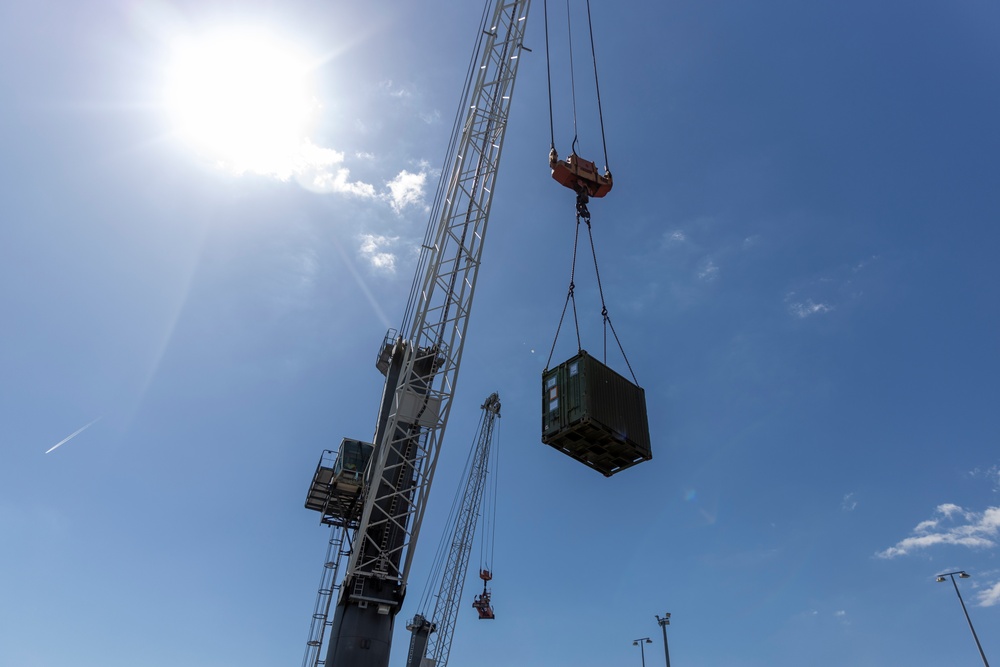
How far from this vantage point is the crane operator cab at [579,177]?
31906 millimetres

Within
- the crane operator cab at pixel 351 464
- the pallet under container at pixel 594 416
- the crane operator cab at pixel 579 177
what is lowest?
the pallet under container at pixel 594 416

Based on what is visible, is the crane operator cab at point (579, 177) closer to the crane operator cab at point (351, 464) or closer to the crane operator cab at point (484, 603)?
the crane operator cab at point (351, 464)

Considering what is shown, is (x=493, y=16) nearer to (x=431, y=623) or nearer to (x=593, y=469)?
(x=593, y=469)

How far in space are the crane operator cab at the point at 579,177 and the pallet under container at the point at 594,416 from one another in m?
10.00

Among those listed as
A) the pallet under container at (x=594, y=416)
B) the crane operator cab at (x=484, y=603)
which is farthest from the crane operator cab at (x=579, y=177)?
the crane operator cab at (x=484, y=603)

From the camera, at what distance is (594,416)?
76.7ft

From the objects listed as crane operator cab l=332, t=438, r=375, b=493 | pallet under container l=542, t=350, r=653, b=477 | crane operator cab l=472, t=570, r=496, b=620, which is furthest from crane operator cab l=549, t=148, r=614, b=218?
crane operator cab l=472, t=570, r=496, b=620

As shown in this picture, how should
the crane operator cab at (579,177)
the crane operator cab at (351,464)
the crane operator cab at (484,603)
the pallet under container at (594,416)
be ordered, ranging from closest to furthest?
the pallet under container at (594,416) → the crane operator cab at (579,177) → the crane operator cab at (351,464) → the crane operator cab at (484,603)

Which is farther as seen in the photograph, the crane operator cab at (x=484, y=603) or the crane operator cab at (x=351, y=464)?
the crane operator cab at (x=484, y=603)

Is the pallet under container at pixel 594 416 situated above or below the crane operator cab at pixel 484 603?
below

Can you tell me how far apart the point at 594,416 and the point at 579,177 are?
43.5 ft

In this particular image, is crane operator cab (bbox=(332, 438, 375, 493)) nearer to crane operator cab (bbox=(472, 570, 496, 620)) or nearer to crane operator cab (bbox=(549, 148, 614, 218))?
crane operator cab (bbox=(549, 148, 614, 218))

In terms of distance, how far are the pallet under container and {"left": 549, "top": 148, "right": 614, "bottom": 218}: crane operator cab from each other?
9999 millimetres

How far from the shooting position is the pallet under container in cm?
2370
